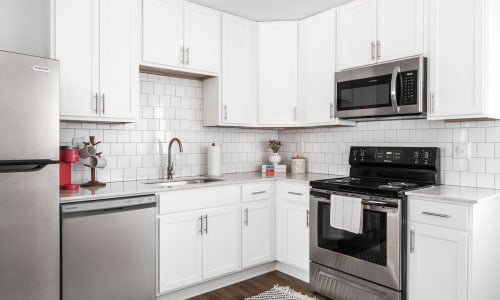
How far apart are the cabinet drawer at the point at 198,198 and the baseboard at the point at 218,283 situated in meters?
0.68

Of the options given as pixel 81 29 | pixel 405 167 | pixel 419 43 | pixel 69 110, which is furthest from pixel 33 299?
pixel 419 43

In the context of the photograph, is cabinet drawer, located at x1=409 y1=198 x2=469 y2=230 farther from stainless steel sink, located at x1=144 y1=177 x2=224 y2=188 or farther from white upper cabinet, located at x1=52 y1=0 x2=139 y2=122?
white upper cabinet, located at x1=52 y1=0 x2=139 y2=122

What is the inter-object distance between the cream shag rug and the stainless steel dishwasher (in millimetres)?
878

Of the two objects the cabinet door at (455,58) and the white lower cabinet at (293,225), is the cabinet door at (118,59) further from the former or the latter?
the cabinet door at (455,58)

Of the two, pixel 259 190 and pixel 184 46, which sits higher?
pixel 184 46

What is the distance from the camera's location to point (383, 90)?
9.15ft

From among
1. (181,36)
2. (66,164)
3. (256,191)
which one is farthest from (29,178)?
(256,191)

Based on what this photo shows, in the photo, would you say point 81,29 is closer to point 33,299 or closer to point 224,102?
point 224,102

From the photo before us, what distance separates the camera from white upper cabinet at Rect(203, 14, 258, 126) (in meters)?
3.39

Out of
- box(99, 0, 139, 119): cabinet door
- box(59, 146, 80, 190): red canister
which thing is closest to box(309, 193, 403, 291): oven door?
box(99, 0, 139, 119): cabinet door

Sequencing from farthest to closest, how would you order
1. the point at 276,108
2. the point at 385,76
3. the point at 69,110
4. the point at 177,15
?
1. the point at 276,108
2. the point at 177,15
3. the point at 385,76
4. the point at 69,110

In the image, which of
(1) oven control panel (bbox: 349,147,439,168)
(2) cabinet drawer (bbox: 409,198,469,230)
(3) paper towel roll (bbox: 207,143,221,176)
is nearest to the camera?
(2) cabinet drawer (bbox: 409,198,469,230)

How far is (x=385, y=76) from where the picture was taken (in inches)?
109

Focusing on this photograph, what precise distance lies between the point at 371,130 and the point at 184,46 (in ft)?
6.16
